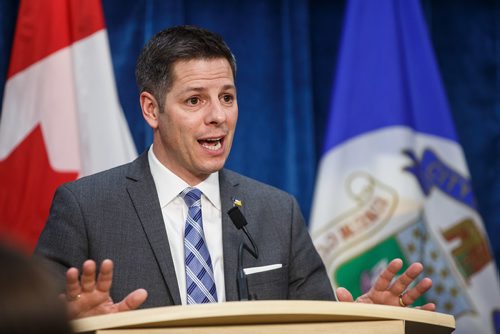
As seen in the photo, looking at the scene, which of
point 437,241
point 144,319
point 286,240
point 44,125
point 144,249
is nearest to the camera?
point 144,319

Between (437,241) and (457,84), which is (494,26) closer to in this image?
(457,84)

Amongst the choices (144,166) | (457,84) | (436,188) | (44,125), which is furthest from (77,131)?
(457,84)

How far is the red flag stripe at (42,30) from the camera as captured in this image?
3554mm

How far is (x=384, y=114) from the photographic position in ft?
12.7

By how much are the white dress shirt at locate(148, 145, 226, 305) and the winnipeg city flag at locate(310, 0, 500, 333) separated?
4.38ft

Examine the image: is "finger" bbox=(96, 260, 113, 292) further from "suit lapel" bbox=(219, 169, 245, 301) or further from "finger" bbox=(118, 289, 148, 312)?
"suit lapel" bbox=(219, 169, 245, 301)

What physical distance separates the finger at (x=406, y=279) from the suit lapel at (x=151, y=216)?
0.59 m

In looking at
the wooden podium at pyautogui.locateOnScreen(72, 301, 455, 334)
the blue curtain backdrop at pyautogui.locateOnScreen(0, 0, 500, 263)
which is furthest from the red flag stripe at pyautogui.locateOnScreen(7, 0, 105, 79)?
the wooden podium at pyautogui.locateOnScreen(72, 301, 455, 334)

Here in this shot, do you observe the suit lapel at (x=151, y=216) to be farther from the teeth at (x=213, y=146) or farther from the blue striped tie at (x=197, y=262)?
the teeth at (x=213, y=146)

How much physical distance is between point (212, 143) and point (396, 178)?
1.50 meters

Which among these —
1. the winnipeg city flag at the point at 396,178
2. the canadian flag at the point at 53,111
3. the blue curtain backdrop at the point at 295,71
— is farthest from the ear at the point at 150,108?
the winnipeg city flag at the point at 396,178

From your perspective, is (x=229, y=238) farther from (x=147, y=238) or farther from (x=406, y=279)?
(x=406, y=279)

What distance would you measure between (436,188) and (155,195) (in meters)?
1.85

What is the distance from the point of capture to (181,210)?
2479 mm
